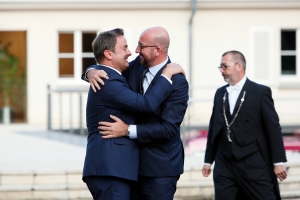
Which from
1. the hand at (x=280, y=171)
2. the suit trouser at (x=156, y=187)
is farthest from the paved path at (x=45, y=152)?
the suit trouser at (x=156, y=187)

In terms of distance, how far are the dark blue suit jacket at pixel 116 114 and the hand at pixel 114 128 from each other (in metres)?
0.04

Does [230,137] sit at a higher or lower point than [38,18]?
lower

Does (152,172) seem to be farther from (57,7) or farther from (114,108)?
(57,7)

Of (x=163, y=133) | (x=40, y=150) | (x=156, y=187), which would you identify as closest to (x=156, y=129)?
(x=163, y=133)

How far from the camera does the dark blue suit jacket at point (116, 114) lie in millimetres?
5578

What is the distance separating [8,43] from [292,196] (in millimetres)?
13931

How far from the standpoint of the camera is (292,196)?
10.4 meters

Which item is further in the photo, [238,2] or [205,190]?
[238,2]

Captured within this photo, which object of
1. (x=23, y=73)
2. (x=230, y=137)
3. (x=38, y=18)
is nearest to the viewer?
(x=230, y=137)

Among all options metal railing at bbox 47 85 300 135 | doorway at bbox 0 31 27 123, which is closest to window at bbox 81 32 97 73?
metal railing at bbox 47 85 300 135

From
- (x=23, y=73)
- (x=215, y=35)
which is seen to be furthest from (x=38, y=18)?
(x=215, y=35)

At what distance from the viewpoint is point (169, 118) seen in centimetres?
569

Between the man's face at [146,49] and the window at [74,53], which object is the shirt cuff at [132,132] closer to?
the man's face at [146,49]

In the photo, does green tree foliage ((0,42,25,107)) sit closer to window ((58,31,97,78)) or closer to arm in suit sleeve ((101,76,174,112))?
window ((58,31,97,78))
